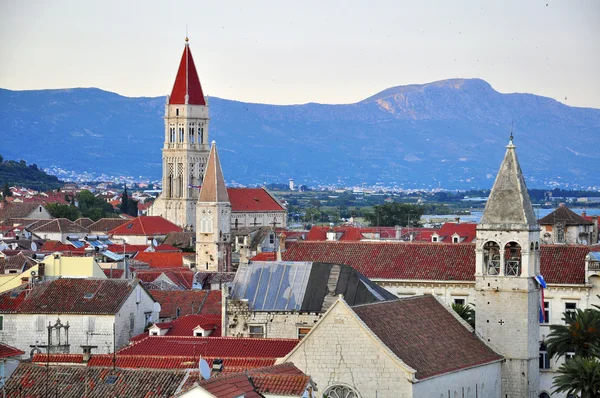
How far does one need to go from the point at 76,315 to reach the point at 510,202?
874 inches

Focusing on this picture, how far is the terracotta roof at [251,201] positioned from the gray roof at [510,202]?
118031mm

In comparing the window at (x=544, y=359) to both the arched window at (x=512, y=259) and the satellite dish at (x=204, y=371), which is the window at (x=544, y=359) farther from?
the satellite dish at (x=204, y=371)

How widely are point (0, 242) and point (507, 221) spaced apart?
87739 mm

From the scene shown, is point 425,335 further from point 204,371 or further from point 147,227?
point 147,227

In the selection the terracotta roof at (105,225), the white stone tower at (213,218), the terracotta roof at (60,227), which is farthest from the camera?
the terracotta roof at (105,225)

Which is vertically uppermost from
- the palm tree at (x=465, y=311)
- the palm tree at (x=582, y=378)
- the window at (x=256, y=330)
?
the palm tree at (x=465, y=311)

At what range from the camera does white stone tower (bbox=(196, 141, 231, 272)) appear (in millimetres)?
147000

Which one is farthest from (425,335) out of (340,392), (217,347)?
(217,347)

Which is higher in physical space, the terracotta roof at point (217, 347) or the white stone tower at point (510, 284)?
the white stone tower at point (510, 284)

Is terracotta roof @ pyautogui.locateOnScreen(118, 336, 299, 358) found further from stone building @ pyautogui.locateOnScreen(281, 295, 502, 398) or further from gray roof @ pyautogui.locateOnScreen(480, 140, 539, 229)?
gray roof @ pyautogui.locateOnScreen(480, 140, 539, 229)

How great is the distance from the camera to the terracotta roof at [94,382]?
4769 cm

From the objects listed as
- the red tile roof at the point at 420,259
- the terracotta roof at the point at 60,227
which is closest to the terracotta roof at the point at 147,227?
the terracotta roof at the point at 60,227

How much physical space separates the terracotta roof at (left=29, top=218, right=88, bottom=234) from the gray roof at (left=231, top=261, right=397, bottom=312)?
110 meters

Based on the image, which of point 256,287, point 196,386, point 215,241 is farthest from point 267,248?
point 196,386
